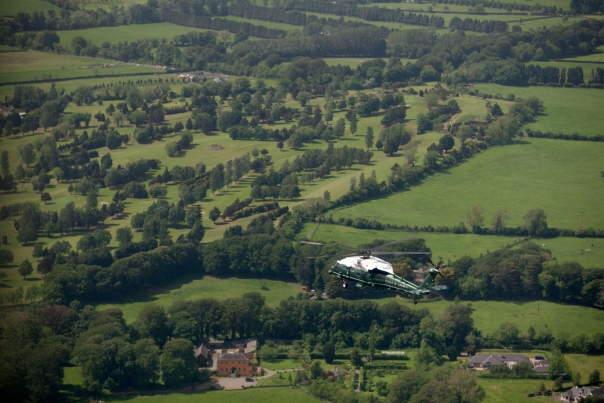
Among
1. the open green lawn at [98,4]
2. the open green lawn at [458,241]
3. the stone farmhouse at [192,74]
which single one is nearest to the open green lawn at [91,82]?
the stone farmhouse at [192,74]

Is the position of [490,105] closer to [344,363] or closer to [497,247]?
[497,247]

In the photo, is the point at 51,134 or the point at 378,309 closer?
the point at 378,309

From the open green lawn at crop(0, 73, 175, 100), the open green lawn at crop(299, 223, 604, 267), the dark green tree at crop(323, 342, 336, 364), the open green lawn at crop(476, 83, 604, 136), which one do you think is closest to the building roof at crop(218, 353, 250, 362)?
the dark green tree at crop(323, 342, 336, 364)

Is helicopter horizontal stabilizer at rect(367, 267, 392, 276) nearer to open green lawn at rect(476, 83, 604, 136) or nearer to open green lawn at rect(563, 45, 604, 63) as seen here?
open green lawn at rect(476, 83, 604, 136)

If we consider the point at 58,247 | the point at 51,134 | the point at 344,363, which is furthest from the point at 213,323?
the point at 51,134

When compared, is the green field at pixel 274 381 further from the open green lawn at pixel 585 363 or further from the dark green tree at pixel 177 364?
the open green lawn at pixel 585 363
